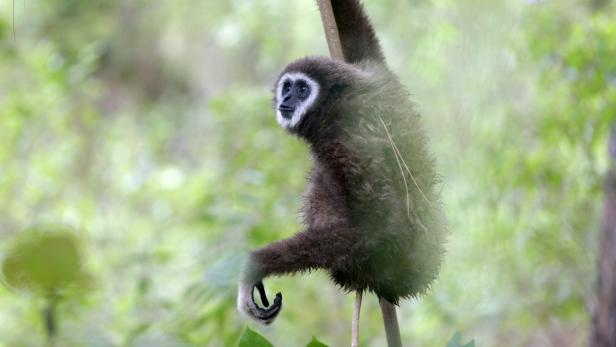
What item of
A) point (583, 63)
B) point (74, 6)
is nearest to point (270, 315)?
point (583, 63)

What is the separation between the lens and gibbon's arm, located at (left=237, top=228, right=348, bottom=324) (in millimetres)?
1612

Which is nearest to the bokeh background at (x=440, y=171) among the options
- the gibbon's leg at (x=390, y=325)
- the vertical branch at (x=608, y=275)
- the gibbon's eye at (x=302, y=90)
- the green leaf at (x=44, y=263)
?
the vertical branch at (x=608, y=275)

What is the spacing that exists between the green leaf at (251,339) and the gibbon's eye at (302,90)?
2.63 feet

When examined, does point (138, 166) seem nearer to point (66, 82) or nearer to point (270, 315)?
point (66, 82)

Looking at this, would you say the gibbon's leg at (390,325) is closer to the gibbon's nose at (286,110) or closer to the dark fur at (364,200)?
the dark fur at (364,200)

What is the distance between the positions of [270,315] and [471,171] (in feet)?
11.6

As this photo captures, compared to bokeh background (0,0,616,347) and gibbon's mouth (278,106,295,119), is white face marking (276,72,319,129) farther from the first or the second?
bokeh background (0,0,616,347)

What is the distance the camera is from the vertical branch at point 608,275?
4125mm

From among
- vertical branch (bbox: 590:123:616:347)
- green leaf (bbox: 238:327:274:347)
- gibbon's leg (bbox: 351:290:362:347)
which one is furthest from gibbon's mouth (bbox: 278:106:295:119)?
vertical branch (bbox: 590:123:616:347)

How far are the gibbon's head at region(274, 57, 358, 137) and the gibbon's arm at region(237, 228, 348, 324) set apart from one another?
0.36 meters

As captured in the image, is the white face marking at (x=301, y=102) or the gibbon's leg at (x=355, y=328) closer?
the gibbon's leg at (x=355, y=328)

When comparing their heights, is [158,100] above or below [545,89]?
above

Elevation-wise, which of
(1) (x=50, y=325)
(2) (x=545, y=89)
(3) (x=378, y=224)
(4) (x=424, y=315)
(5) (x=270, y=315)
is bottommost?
(1) (x=50, y=325)

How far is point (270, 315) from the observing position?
1612mm
